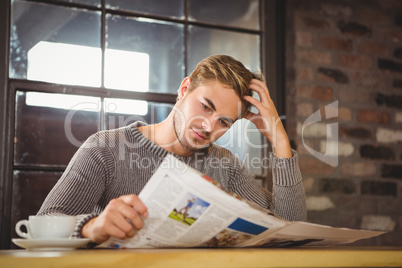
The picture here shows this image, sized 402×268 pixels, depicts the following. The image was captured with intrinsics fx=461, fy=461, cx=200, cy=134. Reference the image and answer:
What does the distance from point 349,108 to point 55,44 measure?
1.44 meters

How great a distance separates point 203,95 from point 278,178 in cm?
36

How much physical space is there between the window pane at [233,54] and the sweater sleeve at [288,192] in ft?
2.33

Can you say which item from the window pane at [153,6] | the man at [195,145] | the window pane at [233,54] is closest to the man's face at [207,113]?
the man at [195,145]

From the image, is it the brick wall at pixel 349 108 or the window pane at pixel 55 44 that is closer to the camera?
the window pane at pixel 55 44

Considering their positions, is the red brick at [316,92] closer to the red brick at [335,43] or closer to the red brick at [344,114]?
the red brick at [344,114]

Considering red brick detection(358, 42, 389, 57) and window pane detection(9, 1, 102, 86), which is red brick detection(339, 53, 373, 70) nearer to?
red brick detection(358, 42, 389, 57)

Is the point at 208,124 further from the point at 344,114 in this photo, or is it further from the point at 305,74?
the point at 344,114

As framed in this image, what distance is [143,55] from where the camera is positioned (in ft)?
6.88

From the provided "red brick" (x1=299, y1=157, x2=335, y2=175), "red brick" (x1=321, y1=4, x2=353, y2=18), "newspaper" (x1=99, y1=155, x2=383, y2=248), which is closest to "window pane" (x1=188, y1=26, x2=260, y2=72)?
"red brick" (x1=321, y1=4, x2=353, y2=18)

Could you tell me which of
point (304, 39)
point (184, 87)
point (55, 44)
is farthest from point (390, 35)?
point (55, 44)

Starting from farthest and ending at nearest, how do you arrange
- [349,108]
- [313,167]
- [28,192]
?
[349,108]
[313,167]
[28,192]

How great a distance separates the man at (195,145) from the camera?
1424 mm

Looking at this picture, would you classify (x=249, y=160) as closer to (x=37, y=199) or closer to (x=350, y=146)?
(x=350, y=146)

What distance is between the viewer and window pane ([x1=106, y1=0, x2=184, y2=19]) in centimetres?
206
